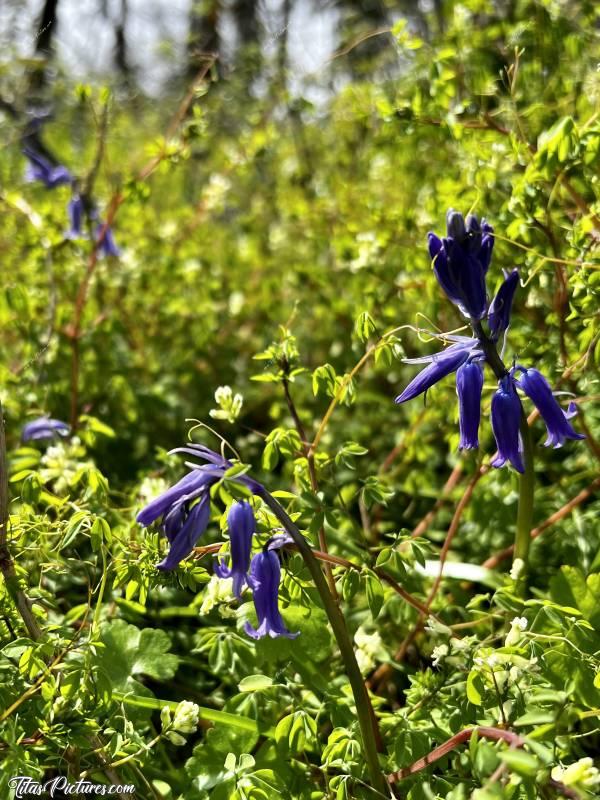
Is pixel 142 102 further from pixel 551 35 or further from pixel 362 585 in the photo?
pixel 362 585

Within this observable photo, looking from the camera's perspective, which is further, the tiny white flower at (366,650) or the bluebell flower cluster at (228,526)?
the tiny white flower at (366,650)

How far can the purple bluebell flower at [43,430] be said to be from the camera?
2688 mm

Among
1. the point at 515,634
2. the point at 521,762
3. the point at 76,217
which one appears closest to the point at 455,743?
the point at 515,634

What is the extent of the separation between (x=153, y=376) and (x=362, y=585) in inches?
95.4

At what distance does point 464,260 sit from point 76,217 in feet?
8.02

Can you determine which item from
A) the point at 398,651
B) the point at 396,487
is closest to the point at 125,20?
the point at 396,487

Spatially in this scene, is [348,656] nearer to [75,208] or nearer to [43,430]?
[43,430]

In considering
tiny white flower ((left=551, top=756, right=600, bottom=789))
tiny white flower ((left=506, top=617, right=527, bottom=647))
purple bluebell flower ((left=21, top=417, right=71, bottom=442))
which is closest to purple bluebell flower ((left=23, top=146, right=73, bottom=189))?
purple bluebell flower ((left=21, top=417, right=71, bottom=442))

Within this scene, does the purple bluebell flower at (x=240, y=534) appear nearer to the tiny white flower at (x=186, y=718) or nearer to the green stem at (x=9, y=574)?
the tiny white flower at (x=186, y=718)

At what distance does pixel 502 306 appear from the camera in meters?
1.58

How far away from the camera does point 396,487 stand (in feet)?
9.66

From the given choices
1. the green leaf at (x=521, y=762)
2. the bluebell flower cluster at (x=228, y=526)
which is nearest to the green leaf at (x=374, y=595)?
the bluebell flower cluster at (x=228, y=526)

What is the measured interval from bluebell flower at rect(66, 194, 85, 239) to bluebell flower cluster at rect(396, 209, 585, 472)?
2350mm

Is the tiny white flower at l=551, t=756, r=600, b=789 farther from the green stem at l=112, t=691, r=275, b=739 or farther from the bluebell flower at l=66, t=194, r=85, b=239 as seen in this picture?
the bluebell flower at l=66, t=194, r=85, b=239
